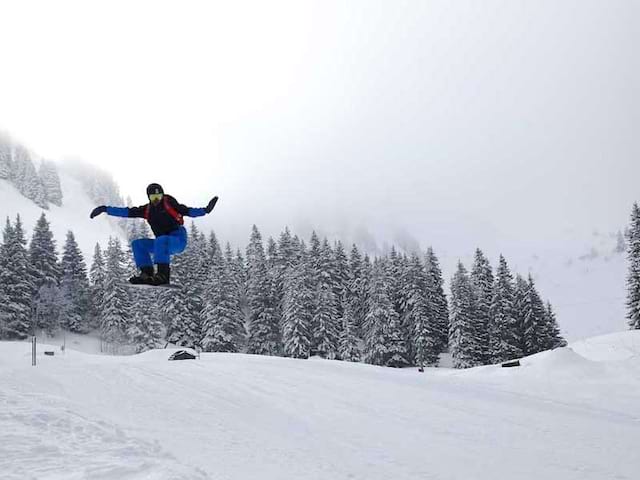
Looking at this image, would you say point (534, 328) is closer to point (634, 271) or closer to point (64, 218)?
point (634, 271)

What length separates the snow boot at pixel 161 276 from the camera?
7652 millimetres

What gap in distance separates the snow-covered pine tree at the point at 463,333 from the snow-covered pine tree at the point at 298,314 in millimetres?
14883

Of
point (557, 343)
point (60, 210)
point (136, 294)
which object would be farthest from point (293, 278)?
point (60, 210)

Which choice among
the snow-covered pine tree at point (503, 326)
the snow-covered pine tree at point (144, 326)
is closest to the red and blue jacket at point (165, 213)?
the snow-covered pine tree at point (144, 326)

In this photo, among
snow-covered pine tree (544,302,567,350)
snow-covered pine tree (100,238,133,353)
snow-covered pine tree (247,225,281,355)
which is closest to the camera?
snow-covered pine tree (544,302,567,350)

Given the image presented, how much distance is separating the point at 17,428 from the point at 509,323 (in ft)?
158

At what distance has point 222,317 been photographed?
154ft

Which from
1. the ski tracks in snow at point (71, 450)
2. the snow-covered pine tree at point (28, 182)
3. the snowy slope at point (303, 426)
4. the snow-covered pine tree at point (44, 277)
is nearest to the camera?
the ski tracks in snow at point (71, 450)

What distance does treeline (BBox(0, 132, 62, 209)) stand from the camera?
125m

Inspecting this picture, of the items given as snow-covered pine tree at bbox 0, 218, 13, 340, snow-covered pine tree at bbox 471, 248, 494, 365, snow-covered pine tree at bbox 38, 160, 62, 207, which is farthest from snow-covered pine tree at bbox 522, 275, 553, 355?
snow-covered pine tree at bbox 38, 160, 62, 207

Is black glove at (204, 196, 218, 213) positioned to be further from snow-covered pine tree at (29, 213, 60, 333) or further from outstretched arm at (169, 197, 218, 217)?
snow-covered pine tree at (29, 213, 60, 333)

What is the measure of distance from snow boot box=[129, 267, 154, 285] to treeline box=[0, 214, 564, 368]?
36.8 m

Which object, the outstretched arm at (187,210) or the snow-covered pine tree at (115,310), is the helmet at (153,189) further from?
the snow-covered pine tree at (115,310)

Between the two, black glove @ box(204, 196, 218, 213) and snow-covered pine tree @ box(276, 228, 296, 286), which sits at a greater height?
snow-covered pine tree @ box(276, 228, 296, 286)
